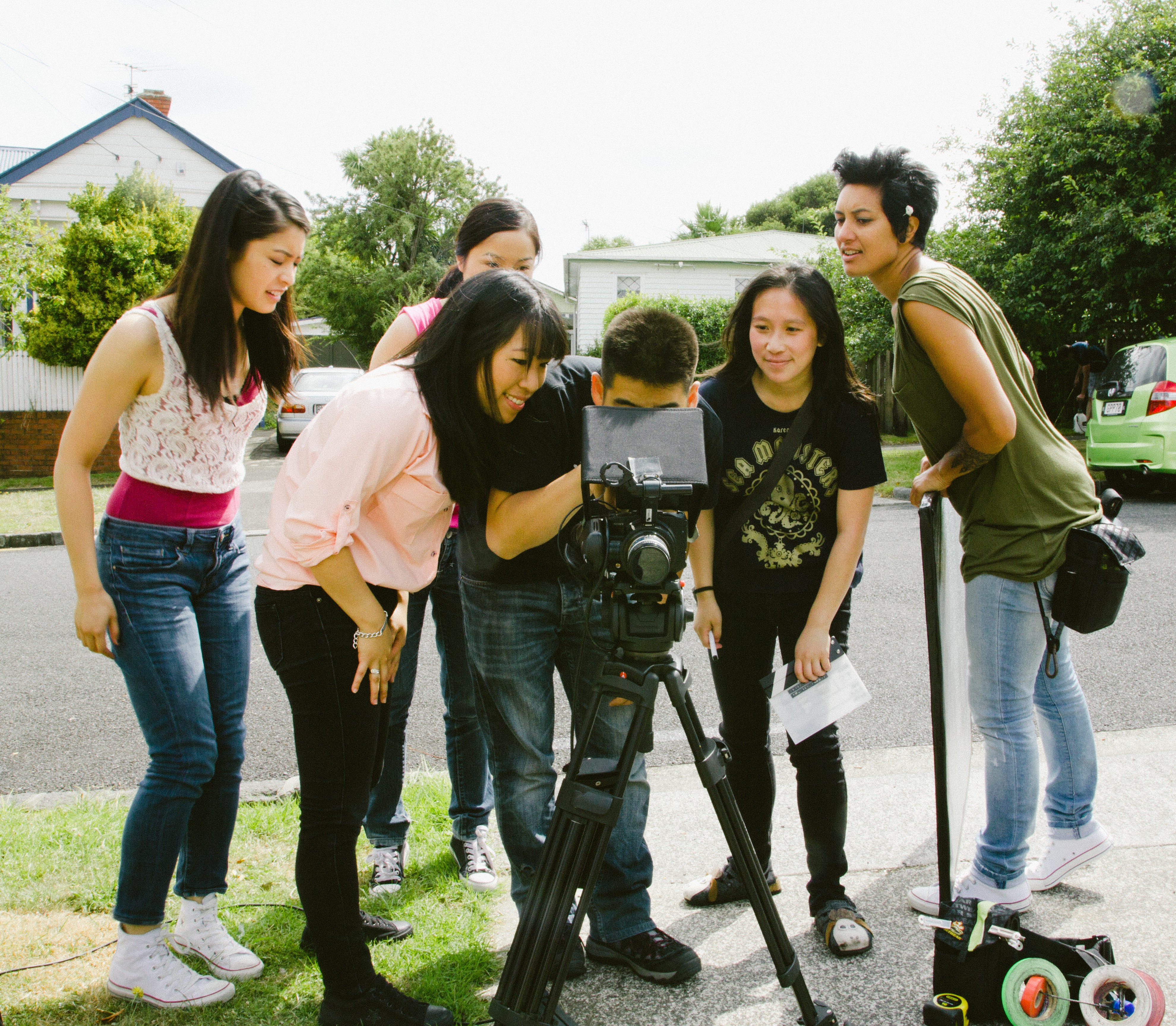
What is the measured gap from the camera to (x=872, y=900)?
97.0 inches

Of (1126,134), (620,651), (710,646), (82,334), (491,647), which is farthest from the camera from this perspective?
(82,334)

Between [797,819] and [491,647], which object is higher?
[491,647]

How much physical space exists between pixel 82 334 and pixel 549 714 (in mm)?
14383

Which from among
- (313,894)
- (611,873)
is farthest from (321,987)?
(611,873)

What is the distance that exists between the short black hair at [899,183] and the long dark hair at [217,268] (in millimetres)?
1410

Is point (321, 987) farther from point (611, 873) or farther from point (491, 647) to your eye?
point (491, 647)

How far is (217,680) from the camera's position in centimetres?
220

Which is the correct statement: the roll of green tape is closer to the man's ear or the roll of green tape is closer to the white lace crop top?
the man's ear

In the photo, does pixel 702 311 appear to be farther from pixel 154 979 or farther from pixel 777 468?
pixel 154 979

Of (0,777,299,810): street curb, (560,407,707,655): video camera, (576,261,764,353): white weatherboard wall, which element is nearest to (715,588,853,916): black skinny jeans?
(560,407,707,655): video camera

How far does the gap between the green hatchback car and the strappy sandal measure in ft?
27.4

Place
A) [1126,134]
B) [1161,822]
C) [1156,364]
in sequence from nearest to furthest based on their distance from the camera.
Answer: [1161,822] < [1156,364] < [1126,134]

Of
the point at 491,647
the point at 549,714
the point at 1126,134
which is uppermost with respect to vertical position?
the point at 1126,134

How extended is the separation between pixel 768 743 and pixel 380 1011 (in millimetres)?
1167
